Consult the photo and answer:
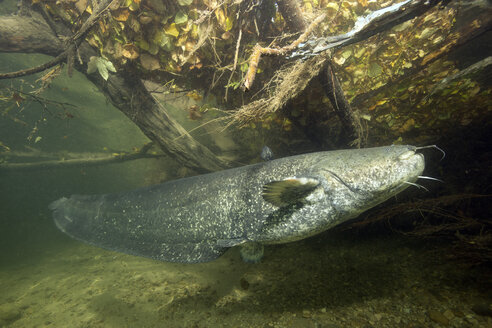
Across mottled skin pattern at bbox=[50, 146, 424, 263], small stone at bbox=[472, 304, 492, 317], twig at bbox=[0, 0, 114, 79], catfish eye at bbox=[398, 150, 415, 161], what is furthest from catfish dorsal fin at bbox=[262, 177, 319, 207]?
twig at bbox=[0, 0, 114, 79]

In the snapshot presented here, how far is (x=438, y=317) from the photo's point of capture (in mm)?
1588

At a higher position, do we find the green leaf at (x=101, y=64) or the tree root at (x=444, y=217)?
the green leaf at (x=101, y=64)

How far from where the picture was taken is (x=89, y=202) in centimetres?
369

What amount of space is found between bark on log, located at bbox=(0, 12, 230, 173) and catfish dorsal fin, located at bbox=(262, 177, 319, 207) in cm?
296

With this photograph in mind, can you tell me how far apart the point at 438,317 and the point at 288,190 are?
1.55m

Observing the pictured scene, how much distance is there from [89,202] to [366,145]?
203 inches

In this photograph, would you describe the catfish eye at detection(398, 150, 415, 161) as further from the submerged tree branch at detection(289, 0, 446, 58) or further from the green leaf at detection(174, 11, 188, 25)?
the green leaf at detection(174, 11, 188, 25)

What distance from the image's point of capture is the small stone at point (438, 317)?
1.55m

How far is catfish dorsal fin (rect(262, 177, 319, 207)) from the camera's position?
6.10 feet

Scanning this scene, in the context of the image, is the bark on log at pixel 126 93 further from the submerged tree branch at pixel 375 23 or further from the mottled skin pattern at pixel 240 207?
the submerged tree branch at pixel 375 23

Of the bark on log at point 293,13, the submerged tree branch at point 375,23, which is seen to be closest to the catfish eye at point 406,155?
the submerged tree branch at point 375,23

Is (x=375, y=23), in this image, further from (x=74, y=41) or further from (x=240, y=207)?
(x=74, y=41)

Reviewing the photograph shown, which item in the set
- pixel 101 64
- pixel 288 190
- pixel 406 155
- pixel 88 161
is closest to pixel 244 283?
pixel 288 190

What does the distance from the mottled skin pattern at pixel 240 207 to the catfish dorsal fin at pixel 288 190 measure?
7cm
